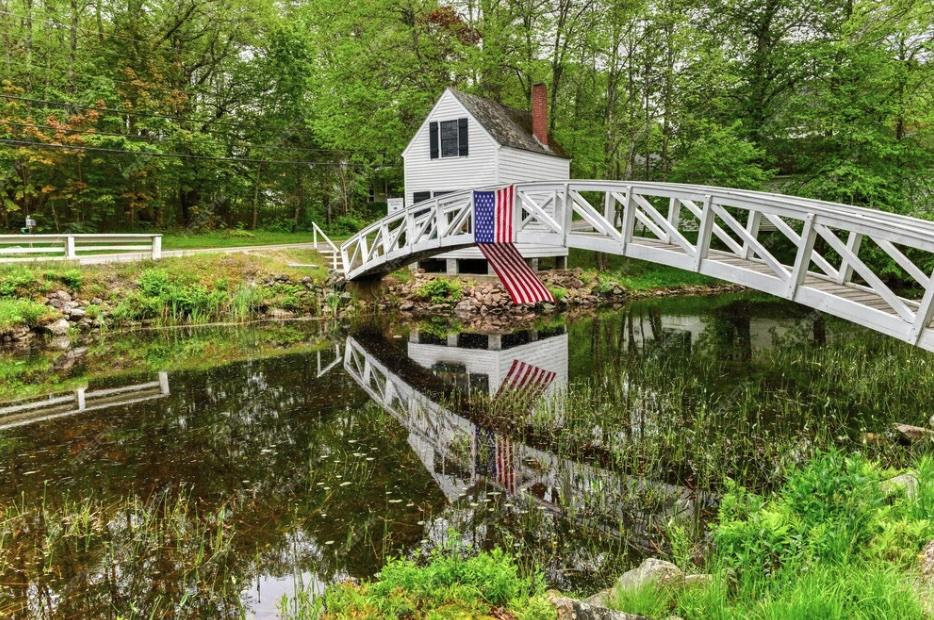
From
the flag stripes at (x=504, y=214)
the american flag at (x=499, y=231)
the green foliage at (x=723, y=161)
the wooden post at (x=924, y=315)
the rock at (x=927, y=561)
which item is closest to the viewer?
the rock at (x=927, y=561)

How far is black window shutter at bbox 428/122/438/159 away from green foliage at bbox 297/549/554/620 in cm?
2085

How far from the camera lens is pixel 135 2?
2728 centimetres

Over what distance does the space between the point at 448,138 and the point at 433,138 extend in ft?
2.60

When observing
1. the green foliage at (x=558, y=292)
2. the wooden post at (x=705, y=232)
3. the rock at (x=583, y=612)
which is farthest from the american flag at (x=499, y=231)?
the rock at (x=583, y=612)

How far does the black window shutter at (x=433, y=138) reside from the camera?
23128 millimetres

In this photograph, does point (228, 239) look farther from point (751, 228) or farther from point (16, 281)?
point (751, 228)

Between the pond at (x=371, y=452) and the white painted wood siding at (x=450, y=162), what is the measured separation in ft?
33.2

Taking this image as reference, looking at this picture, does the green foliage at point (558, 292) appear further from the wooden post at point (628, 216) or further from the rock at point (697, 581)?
the rock at point (697, 581)

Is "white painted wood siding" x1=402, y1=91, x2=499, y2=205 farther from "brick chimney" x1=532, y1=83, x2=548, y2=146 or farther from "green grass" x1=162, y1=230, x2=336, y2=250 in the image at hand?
"green grass" x1=162, y1=230, x2=336, y2=250

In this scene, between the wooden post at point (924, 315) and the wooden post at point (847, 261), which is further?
the wooden post at point (847, 261)

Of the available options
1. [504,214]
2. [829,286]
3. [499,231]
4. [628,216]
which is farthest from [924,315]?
[499,231]

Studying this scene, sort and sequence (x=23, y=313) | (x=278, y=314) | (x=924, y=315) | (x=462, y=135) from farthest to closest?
(x=462, y=135)
(x=278, y=314)
(x=23, y=313)
(x=924, y=315)

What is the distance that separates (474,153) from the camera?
2227 centimetres

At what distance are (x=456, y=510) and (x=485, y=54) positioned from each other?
2333 centimetres
